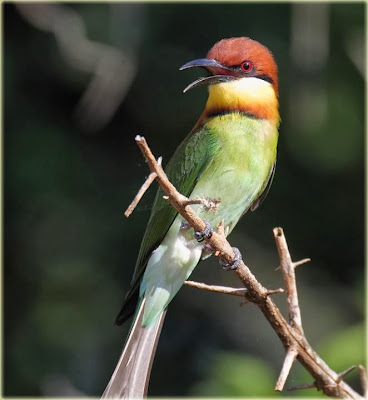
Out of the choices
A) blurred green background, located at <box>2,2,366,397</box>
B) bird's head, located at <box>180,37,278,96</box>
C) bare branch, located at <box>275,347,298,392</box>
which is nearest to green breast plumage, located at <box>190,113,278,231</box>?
bird's head, located at <box>180,37,278,96</box>

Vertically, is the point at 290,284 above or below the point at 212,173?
below

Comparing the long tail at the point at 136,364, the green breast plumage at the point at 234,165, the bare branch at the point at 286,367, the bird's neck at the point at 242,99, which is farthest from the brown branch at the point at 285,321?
the bird's neck at the point at 242,99

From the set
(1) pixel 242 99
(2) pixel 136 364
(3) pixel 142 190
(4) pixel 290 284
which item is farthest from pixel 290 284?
(1) pixel 242 99

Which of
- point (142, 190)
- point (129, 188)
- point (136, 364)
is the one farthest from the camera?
point (129, 188)

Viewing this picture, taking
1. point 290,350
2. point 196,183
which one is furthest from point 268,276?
point 290,350

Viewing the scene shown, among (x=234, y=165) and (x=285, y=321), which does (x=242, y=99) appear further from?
(x=285, y=321)

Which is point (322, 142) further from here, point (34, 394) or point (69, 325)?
point (34, 394)
